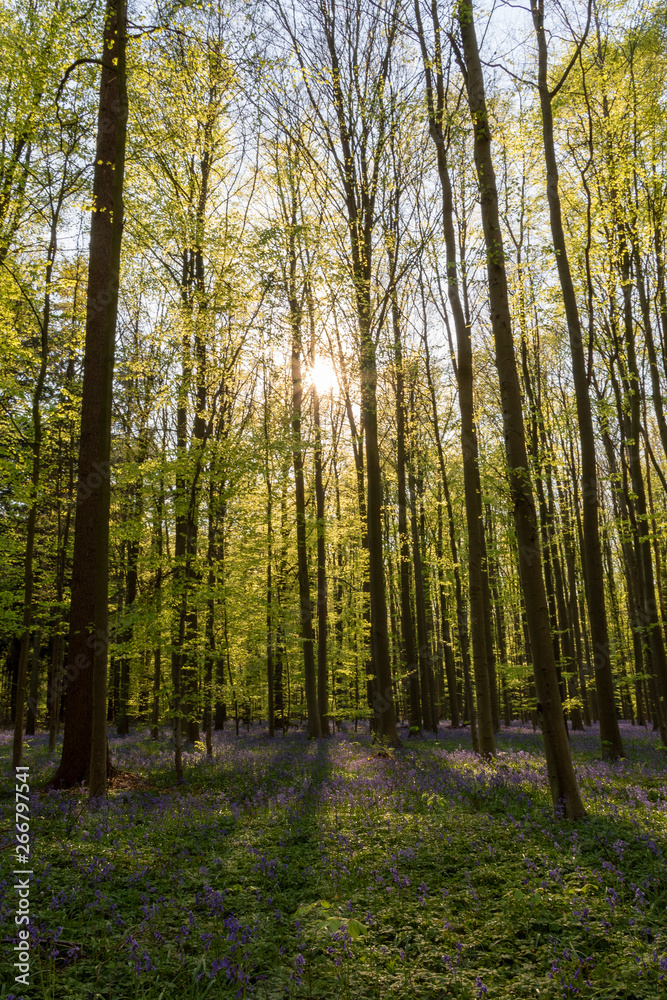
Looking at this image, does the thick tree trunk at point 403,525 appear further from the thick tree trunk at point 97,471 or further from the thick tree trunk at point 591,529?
the thick tree trunk at point 97,471

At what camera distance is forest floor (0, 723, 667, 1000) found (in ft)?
11.8

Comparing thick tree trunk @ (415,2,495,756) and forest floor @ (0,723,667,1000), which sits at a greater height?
thick tree trunk @ (415,2,495,756)

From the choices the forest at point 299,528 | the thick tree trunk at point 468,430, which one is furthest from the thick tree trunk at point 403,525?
the thick tree trunk at point 468,430

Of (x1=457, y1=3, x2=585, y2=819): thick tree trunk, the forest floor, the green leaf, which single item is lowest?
the forest floor

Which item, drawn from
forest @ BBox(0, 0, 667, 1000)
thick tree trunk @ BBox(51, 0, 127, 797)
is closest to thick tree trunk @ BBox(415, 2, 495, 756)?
forest @ BBox(0, 0, 667, 1000)

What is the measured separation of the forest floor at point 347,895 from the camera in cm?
359

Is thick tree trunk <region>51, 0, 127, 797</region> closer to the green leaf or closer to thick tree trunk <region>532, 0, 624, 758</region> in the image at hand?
the green leaf

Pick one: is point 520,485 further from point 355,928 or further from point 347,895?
point 355,928

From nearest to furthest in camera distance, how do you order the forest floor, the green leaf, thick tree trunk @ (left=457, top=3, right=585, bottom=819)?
the green leaf → the forest floor → thick tree trunk @ (left=457, top=3, right=585, bottom=819)

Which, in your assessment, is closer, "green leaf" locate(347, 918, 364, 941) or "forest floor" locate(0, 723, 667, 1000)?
"green leaf" locate(347, 918, 364, 941)

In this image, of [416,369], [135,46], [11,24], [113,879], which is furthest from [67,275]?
[416,369]

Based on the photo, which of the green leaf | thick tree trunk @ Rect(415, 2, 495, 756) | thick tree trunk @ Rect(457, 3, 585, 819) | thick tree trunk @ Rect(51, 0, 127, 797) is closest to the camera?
the green leaf

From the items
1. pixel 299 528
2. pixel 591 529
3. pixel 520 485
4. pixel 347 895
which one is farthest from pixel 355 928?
pixel 299 528

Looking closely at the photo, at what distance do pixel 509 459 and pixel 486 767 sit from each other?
6341 millimetres
